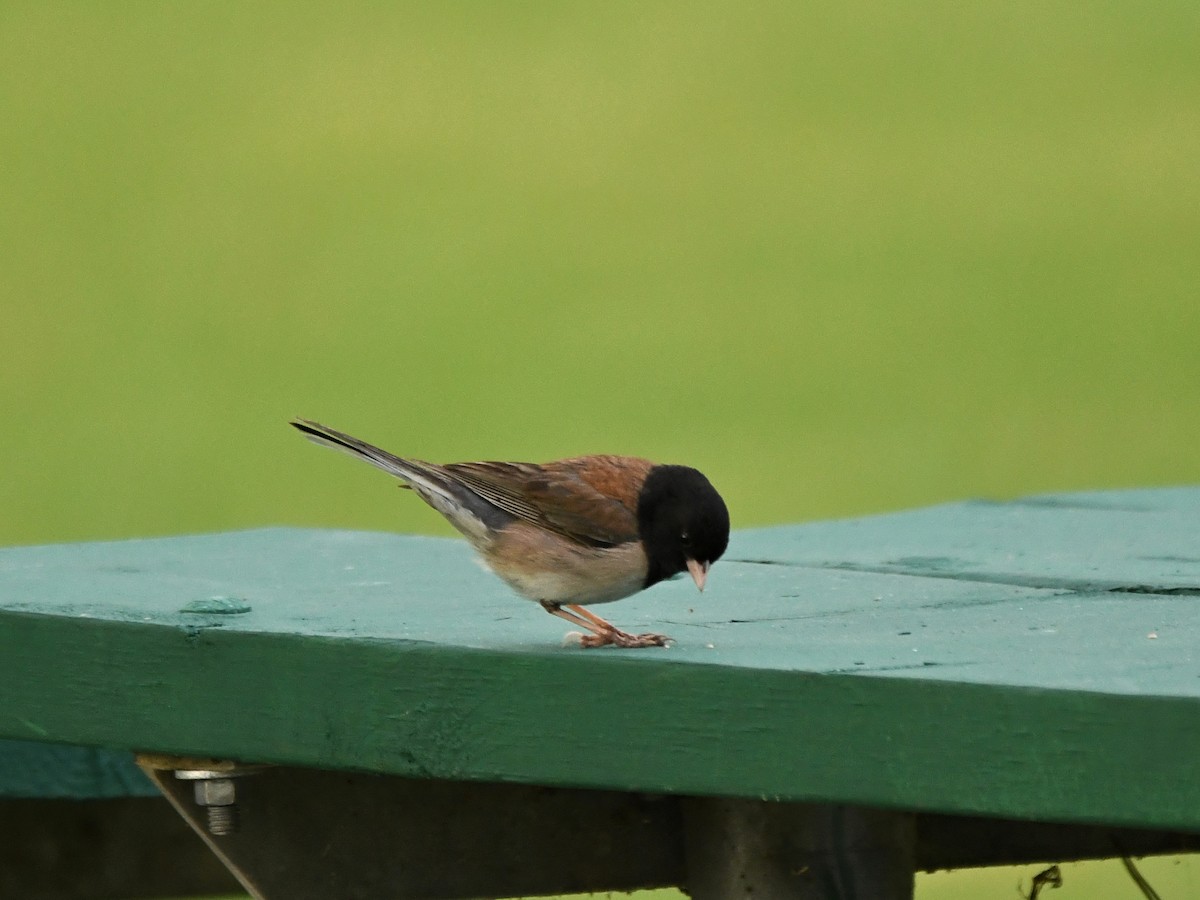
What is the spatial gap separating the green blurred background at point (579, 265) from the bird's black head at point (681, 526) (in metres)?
7.50

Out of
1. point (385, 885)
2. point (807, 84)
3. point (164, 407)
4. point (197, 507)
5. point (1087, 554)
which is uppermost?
point (807, 84)

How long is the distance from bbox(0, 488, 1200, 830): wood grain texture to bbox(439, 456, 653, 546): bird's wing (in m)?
0.18

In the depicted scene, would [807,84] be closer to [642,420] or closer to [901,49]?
[901,49]

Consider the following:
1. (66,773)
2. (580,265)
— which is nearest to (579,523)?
(66,773)

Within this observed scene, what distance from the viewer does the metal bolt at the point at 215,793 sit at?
354 centimetres

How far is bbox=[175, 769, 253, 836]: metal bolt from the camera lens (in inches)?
139

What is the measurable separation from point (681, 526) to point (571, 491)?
10.2 inches

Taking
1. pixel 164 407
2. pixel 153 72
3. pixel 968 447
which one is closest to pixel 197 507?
pixel 164 407

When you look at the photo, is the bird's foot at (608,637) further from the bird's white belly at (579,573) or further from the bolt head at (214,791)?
the bolt head at (214,791)

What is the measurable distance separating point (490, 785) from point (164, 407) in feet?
34.0

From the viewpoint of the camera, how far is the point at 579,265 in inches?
625

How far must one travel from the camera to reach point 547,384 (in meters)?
13.9

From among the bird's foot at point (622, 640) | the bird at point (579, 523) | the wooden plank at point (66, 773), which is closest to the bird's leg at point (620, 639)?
the bird's foot at point (622, 640)

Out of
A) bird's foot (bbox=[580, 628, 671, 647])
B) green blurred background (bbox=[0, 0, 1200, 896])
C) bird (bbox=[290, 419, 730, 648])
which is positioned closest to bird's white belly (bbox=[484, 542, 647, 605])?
bird (bbox=[290, 419, 730, 648])
